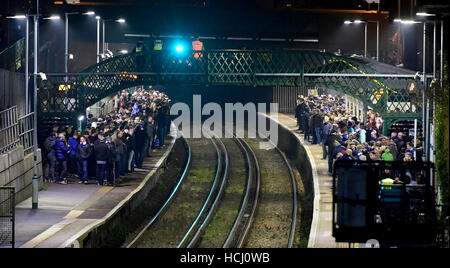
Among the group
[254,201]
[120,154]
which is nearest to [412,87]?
[254,201]

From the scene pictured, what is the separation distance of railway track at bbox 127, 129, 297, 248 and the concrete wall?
161 inches

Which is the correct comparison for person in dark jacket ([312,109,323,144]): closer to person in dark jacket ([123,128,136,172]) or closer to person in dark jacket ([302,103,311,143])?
person in dark jacket ([302,103,311,143])

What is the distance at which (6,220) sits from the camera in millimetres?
22172

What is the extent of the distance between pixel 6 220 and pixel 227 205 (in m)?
11.2

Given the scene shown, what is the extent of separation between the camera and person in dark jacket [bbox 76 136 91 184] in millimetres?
28641

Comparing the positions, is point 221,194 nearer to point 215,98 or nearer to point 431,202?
point 431,202

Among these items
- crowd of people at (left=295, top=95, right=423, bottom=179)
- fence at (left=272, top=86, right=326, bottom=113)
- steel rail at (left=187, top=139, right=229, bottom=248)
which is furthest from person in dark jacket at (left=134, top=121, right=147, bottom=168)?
fence at (left=272, top=86, right=326, bottom=113)

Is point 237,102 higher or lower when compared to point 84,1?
lower

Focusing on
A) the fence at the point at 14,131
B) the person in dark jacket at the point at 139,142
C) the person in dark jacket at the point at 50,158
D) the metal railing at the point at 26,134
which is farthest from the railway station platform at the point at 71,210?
the fence at the point at 14,131

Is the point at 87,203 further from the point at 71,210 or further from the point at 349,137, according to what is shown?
the point at 349,137
